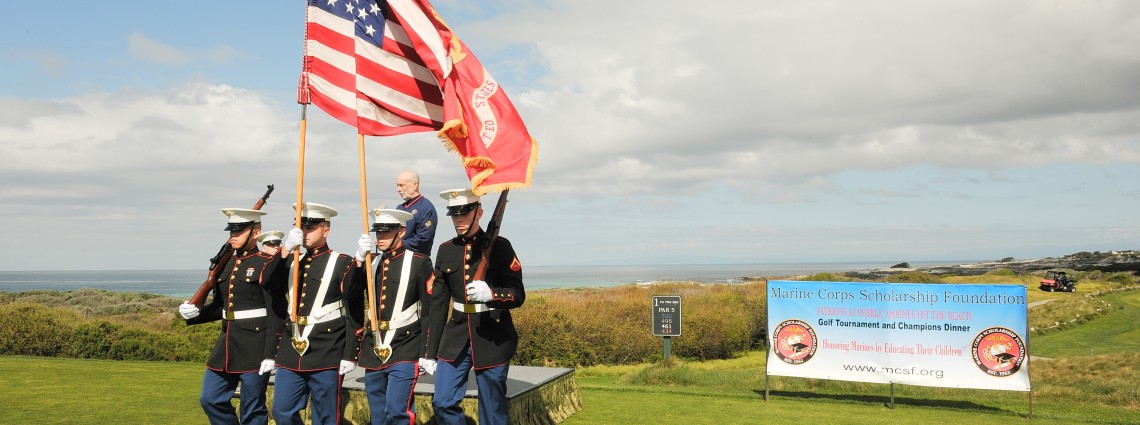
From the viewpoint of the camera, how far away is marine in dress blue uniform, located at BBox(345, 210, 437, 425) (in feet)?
19.6

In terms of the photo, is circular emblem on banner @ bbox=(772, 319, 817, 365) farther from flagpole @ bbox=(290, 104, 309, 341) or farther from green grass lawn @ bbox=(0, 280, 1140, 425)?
flagpole @ bbox=(290, 104, 309, 341)

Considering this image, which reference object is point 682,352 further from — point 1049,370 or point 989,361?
point 989,361

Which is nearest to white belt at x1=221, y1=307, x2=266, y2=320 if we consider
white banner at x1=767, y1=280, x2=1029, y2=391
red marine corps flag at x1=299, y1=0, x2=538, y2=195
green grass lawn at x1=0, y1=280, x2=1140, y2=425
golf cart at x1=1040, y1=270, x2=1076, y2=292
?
red marine corps flag at x1=299, y1=0, x2=538, y2=195

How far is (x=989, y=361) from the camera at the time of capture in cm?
890

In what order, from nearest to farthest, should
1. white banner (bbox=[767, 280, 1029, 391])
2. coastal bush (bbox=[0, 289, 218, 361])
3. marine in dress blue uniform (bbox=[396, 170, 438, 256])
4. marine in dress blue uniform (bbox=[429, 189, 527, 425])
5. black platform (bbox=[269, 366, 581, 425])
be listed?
marine in dress blue uniform (bbox=[429, 189, 527, 425]) < black platform (bbox=[269, 366, 581, 425]) < marine in dress blue uniform (bbox=[396, 170, 438, 256]) < white banner (bbox=[767, 280, 1029, 391]) < coastal bush (bbox=[0, 289, 218, 361])

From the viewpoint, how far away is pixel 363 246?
5852mm

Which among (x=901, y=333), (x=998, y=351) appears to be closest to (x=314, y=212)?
(x=901, y=333)

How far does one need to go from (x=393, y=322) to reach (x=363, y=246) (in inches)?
26.8

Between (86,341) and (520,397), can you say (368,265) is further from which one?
(86,341)

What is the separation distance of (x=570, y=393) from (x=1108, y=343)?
15.3 meters

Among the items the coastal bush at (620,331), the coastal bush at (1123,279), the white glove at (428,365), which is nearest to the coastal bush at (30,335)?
the coastal bush at (620,331)

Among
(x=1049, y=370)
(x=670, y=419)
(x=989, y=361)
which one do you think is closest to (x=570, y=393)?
(x=670, y=419)

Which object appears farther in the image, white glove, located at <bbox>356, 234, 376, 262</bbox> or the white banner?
the white banner

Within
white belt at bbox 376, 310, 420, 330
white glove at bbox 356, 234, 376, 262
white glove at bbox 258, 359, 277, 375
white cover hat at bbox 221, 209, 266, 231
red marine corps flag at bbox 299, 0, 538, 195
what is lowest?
white glove at bbox 258, 359, 277, 375
